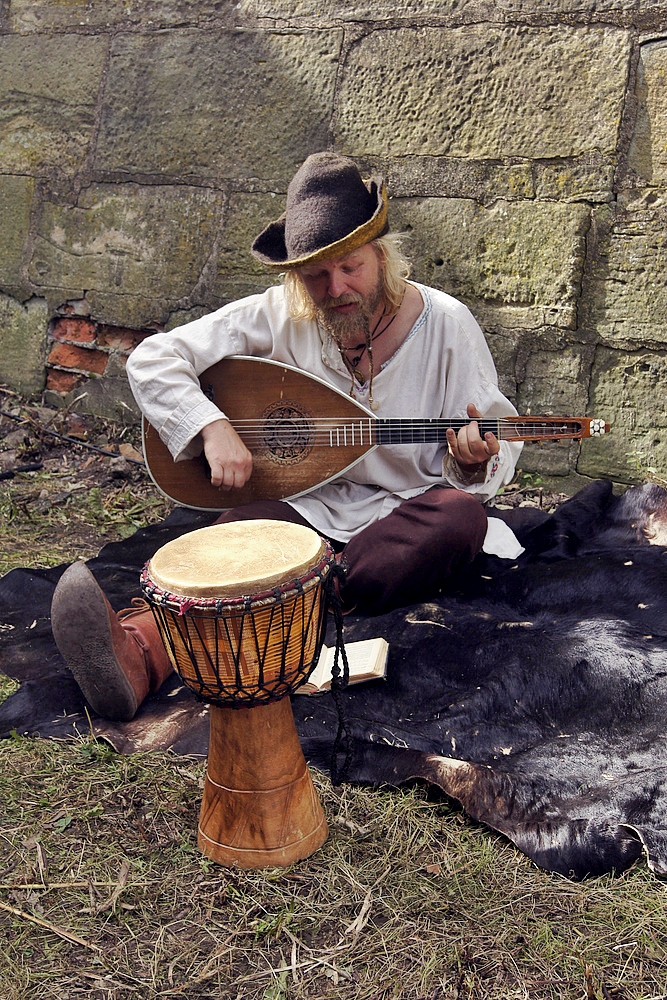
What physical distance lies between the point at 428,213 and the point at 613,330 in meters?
0.91

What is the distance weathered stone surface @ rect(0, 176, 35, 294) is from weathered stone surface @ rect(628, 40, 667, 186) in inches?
115

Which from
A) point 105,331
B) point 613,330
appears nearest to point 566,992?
point 613,330

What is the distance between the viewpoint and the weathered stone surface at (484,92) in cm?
357

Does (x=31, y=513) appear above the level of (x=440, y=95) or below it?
below

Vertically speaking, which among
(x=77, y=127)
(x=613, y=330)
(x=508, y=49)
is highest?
(x=508, y=49)

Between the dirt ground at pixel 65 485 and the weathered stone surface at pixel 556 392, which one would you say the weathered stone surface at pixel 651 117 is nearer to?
the weathered stone surface at pixel 556 392

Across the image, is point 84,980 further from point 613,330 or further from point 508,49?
point 508,49

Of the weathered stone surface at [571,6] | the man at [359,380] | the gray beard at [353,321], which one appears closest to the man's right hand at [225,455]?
the man at [359,380]

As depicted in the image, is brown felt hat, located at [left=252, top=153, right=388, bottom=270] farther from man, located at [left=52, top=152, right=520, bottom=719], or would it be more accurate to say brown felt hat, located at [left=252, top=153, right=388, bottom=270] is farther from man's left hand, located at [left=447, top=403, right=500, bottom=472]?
man's left hand, located at [left=447, top=403, right=500, bottom=472]

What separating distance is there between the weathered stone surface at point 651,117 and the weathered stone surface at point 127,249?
6.11ft

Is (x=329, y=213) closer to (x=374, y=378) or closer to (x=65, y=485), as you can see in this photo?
(x=374, y=378)

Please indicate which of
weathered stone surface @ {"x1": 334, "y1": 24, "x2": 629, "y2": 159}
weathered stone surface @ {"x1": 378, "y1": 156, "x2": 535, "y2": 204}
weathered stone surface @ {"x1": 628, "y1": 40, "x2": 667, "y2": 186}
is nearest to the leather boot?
weathered stone surface @ {"x1": 378, "y1": 156, "x2": 535, "y2": 204}

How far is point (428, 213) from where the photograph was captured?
12.9 feet

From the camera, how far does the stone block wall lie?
362 centimetres
